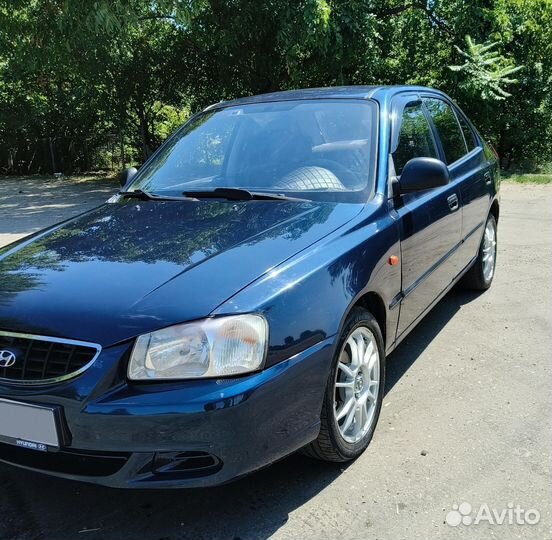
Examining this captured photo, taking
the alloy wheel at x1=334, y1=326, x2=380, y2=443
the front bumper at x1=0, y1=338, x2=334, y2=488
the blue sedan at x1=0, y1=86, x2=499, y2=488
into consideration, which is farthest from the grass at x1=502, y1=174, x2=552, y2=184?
the front bumper at x1=0, y1=338, x2=334, y2=488

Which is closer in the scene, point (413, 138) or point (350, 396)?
point (350, 396)

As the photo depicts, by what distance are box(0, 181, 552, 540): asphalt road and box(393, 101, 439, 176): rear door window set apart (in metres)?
1.31

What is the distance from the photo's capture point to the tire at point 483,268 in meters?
4.98

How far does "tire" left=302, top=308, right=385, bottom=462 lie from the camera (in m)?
2.44

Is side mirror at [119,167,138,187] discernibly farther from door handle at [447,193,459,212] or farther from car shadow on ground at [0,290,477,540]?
door handle at [447,193,459,212]

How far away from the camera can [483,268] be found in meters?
5.08

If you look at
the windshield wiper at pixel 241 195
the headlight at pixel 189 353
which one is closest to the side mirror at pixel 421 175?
the windshield wiper at pixel 241 195

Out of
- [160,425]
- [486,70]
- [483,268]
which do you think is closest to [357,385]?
[160,425]

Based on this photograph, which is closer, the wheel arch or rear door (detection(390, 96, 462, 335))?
the wheel arch

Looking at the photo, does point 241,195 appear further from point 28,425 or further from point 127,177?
point 28,425

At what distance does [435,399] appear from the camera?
3.30 metres

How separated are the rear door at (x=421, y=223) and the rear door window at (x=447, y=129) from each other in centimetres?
18

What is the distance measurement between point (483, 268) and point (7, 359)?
4.06 m

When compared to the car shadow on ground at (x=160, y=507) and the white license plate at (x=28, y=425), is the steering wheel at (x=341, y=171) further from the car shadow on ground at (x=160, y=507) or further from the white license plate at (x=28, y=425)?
the white license plate at (x=28, y=425)
